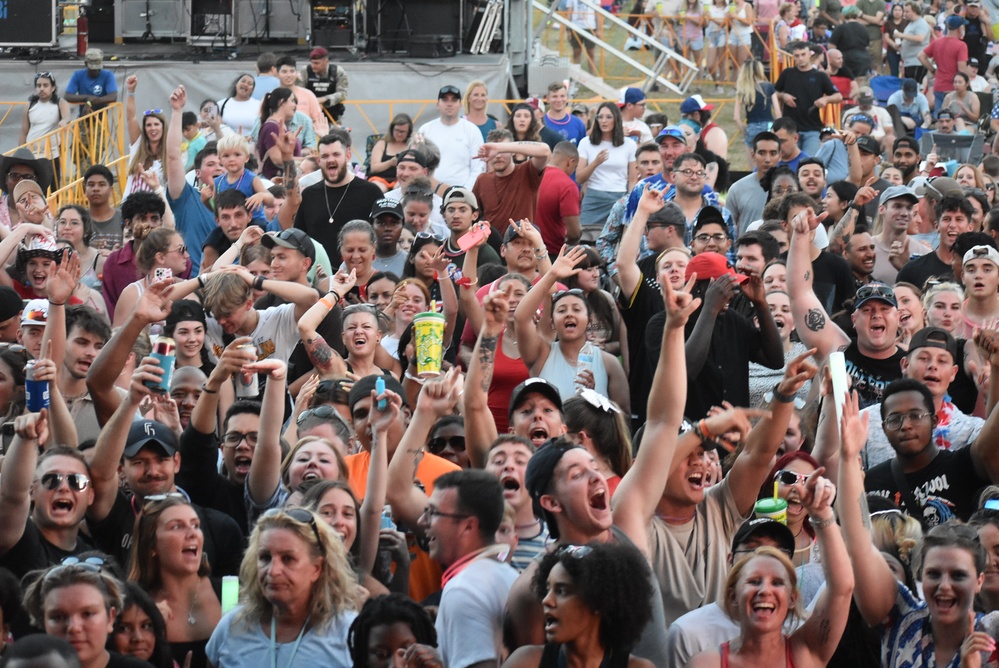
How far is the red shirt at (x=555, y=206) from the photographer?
10.4 meters

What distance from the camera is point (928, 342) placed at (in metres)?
7.03

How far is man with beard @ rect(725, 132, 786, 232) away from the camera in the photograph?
1107 cm

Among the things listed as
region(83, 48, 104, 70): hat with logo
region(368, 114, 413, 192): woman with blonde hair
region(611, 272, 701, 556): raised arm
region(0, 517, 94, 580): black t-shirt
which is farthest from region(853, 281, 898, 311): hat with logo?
region(83, 48, 104, 70): hat with logo

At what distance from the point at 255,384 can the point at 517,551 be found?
8.22 feet

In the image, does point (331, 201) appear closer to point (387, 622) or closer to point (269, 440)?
point (269, 440)

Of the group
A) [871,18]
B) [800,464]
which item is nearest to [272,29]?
[871,18]

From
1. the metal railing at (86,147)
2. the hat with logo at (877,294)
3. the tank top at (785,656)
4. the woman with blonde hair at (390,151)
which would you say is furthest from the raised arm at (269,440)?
the metal railing at (86,147)

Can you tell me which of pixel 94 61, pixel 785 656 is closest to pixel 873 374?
pixel 785 656

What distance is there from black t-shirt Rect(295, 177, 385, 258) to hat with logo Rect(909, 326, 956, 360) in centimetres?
409

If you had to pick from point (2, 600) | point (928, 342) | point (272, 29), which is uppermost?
point (272, 29)

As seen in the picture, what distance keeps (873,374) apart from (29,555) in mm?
4141

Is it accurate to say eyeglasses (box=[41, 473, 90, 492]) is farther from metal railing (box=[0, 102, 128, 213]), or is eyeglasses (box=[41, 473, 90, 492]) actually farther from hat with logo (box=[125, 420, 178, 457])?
metal railing (box=[0, 102, 128, 213])

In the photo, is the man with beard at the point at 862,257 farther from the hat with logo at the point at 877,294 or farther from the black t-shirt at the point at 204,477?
the black t-shirt at the point at 204,477

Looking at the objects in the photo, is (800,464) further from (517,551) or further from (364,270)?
(364,270)
